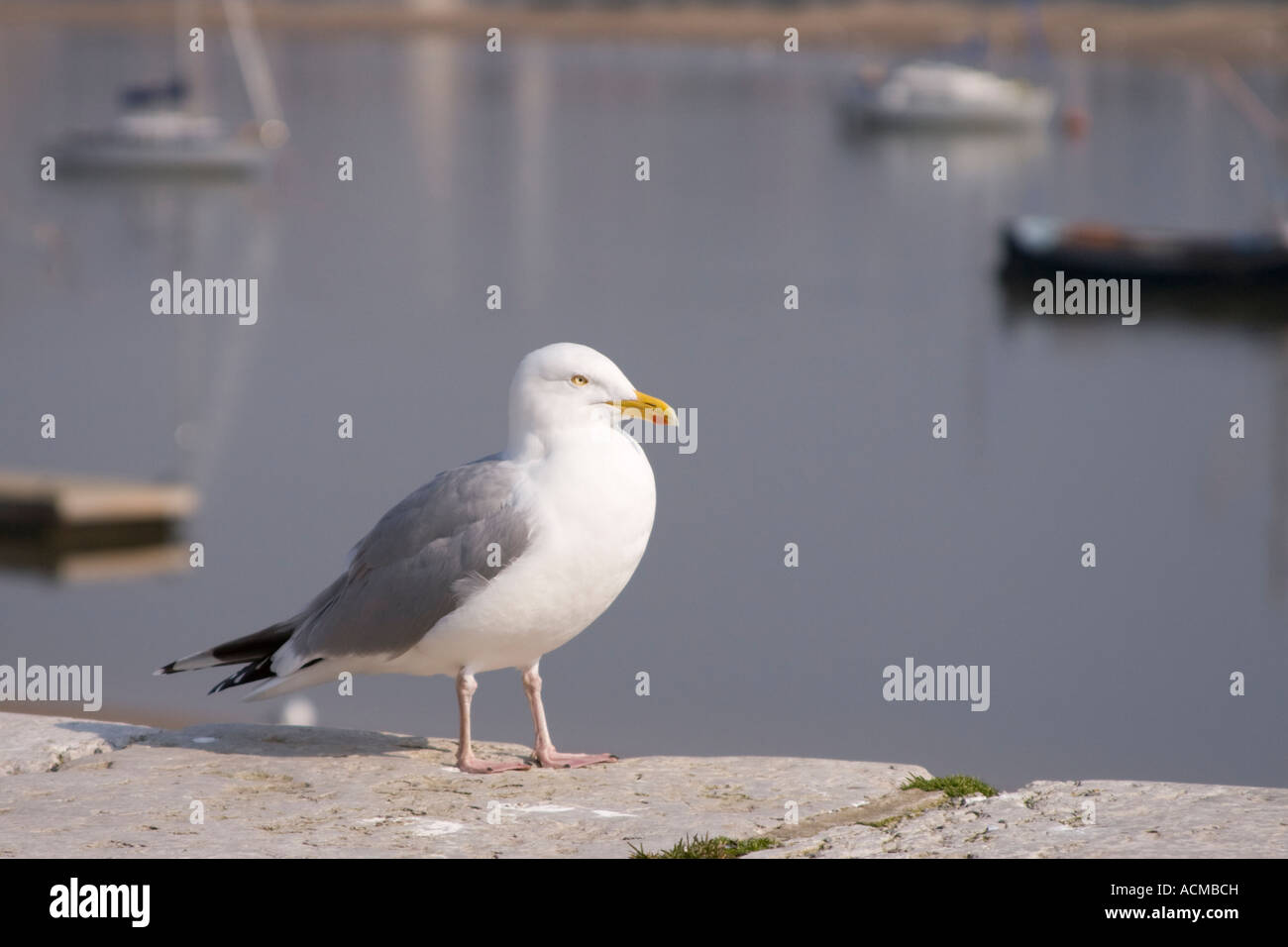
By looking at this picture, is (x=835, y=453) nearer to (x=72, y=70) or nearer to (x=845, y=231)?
(x=845, y=231)

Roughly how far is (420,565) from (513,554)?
0.44m

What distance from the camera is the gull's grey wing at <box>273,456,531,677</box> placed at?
6.79 meters

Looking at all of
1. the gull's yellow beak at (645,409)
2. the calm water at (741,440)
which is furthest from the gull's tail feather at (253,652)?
the calm water at (741,440)

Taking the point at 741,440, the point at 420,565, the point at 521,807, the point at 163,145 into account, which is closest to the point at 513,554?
the point at 420,565

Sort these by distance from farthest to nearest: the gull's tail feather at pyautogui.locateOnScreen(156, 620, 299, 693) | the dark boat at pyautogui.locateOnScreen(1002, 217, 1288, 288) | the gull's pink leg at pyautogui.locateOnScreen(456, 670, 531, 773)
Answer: the dark boat at pyautogui.locateOnScreen(1002, 217, 1288, 288), the gull's tail feather at pyautogui.locateOnScreen(156, 620, 299, 693), the gull's pink leg at pyautogui.locateOnScreen(456, 670, 531, 773)

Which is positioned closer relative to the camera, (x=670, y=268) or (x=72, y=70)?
(x=670, y=268)

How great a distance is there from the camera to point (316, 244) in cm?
4700

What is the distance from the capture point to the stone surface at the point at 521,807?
5.39 m

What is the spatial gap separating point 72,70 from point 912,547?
10176 cm

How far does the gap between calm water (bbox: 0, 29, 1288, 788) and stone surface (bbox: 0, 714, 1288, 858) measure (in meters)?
8.20

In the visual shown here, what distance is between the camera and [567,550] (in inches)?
263

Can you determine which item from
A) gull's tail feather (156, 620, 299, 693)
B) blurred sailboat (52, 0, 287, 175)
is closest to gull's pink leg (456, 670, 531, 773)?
gull's tail feather (156, 620, 299, 693)

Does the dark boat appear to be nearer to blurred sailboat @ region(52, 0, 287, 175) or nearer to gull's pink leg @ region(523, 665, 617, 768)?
blurred sailboat @ region(52, 0, 287, 175)

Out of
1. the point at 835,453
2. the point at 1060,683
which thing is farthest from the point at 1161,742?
the point at 835,453
